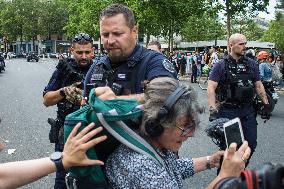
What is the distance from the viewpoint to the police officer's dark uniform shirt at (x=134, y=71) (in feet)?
9.03

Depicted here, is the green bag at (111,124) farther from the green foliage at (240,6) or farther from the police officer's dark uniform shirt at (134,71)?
the green foliage at (240,6)

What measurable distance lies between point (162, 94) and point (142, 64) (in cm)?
89

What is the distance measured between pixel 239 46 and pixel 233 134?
288cm

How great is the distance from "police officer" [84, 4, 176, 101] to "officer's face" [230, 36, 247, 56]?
2340 mm

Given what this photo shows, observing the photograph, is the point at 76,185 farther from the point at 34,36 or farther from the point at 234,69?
Result: the point at 34,36

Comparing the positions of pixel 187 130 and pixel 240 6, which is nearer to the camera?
pixel 187 130

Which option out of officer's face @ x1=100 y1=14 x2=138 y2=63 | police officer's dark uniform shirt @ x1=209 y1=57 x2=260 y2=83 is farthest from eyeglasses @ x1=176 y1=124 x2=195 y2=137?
police officer's dark uniform shirt @ x1=209 y1=57 x2=260 y2=83

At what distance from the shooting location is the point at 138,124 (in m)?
1.99

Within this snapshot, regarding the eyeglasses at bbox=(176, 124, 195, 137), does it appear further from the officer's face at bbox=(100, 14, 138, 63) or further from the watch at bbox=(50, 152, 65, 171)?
the officer's face at bbox=(100, 14, 138, 63)

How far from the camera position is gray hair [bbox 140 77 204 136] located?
6.35 feet

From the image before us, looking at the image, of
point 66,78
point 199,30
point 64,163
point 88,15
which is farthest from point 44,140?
point 199,30

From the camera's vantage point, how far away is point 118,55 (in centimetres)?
291

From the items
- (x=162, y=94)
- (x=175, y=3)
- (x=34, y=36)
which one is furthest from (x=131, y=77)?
(x=34, y=36)

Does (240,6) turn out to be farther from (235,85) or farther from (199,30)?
(199,30)
